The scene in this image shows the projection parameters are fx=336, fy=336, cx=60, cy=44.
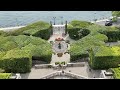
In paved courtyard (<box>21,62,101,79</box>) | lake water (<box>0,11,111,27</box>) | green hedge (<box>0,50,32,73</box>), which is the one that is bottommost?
lake water (<box>0,11,111,27</box>)

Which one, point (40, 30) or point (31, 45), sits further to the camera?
point (40, 30)

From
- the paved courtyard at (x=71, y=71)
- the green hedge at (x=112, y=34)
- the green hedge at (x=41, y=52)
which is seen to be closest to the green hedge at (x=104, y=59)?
the paved courtyard at (x=71, y=71)

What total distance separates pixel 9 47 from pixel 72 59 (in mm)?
6787

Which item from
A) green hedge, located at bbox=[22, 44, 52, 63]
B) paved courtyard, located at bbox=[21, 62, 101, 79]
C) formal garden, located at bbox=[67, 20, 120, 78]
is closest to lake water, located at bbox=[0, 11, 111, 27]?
formal garden, located at bbox=[67, 20, 120, 78]

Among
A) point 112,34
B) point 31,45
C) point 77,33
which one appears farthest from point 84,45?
point 77,33

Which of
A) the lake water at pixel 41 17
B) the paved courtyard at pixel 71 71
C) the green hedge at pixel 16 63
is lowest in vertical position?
the lake water at pixel 41 17

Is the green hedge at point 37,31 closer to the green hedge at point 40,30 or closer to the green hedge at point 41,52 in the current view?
the green hedge at point 40,30

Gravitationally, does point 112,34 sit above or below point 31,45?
below

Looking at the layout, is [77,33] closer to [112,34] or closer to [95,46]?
[112,34]

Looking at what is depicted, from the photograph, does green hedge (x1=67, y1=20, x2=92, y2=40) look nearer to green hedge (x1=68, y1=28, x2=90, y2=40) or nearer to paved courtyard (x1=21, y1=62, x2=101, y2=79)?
green hedge (x1=68, y1=28, x2=90, y2=40)

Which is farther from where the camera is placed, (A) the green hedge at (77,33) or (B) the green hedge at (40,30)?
(A) the green hedge at (77,33)

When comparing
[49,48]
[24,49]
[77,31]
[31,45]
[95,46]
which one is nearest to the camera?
[95,46]
